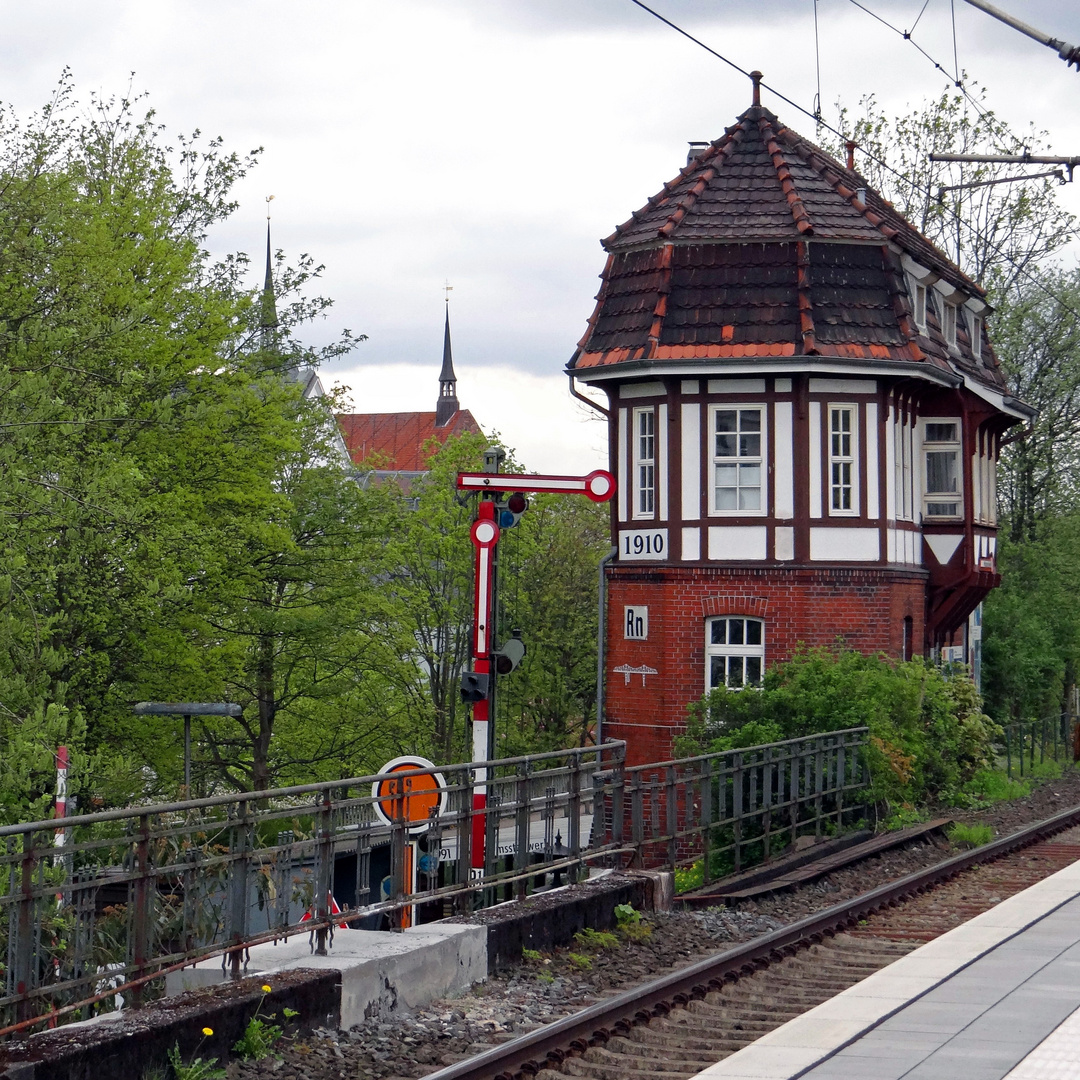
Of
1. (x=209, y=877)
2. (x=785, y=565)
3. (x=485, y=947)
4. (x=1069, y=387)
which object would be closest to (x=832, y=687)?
(x=785, y=565)

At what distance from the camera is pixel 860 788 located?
66.5 ft

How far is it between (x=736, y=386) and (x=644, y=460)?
6.64 feet

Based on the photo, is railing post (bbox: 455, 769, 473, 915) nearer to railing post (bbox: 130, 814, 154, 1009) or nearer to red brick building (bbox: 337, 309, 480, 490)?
railing post (bbox: 130, 814, 154, 1009)

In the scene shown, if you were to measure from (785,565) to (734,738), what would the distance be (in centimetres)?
602

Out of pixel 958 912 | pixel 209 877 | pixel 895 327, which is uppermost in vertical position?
→ pixel 895 327

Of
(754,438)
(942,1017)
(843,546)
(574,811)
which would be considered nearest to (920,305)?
(754,438)

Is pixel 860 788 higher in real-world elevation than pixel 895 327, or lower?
lower

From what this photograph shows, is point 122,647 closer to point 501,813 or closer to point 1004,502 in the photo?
point 501,813

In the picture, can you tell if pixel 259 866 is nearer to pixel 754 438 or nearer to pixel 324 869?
pixel 324 869

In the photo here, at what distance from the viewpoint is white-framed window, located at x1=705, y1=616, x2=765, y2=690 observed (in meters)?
26.2

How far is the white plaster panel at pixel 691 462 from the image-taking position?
26672 mm

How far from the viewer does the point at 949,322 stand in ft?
103

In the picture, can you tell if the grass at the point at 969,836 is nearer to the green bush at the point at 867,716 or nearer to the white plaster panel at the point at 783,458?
the green bush at the point at 867,716

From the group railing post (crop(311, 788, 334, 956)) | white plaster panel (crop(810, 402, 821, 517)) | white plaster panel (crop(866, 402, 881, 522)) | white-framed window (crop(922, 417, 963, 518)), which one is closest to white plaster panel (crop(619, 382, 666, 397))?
white plaster panel (crop(810, 402, 821, 517))
